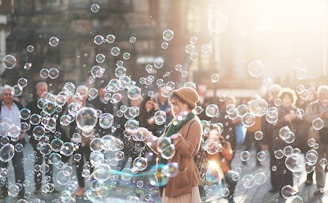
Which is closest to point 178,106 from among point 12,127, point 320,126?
point 12,127

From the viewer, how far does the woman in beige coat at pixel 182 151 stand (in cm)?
505

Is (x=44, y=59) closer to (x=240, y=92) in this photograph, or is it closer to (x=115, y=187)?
(x=240, y=92)

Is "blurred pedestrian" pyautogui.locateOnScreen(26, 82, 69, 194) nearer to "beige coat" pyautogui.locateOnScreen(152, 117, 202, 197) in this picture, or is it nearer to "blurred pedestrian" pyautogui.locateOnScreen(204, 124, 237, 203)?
"blurred pedestrian" pyautogui.locateOnScreen(204, 124, 237, 203)

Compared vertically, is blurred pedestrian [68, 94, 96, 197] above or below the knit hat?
below

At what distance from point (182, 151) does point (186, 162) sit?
A: 4.9 inches

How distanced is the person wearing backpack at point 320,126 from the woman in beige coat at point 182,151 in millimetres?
3663

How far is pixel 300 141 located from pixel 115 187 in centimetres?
250

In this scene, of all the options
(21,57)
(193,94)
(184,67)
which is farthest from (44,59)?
(193,94)

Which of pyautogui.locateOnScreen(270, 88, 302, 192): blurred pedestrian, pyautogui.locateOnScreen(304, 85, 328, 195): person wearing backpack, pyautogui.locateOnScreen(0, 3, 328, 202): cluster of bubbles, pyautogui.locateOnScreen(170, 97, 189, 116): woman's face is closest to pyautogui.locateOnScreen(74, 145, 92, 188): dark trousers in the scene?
pyautogui.locateOnScreen(0, 3, 328, 202): cluster of bubbles

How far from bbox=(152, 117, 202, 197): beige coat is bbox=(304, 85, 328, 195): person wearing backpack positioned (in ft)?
12.0

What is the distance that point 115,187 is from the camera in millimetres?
7812

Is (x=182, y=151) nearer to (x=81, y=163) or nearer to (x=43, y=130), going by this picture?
(x=43, y=130)

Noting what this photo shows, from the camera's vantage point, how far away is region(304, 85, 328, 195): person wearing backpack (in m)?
8.41

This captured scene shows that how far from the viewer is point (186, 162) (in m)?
5.08
